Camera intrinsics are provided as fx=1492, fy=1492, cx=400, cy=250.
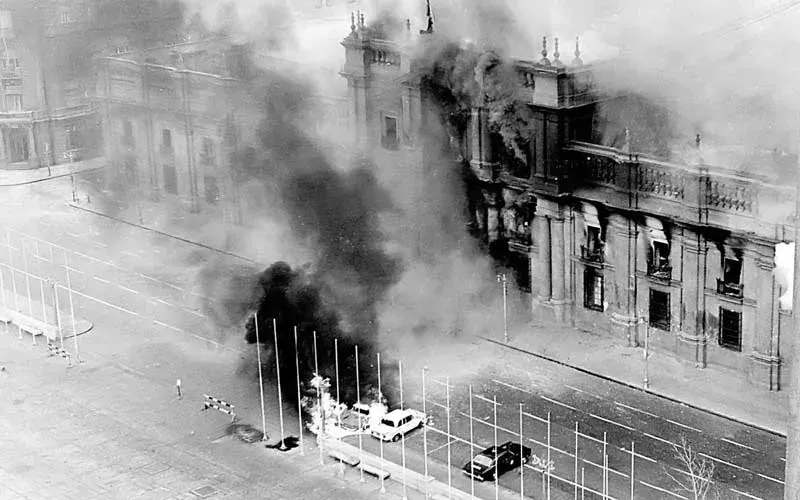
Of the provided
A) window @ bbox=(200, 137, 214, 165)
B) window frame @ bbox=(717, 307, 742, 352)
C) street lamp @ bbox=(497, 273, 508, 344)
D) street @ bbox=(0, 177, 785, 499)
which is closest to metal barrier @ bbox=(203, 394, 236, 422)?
street @ bbox=(0, 177, 785, 499)

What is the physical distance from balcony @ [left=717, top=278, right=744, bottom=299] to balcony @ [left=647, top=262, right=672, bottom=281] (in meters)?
1.69

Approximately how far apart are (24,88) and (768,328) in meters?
36.9

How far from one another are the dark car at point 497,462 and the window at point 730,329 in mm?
7296

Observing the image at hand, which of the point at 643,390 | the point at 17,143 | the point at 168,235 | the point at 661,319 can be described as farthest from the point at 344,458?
the point at 17,143

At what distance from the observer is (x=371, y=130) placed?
4834 centimetres

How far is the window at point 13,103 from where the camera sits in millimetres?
63719

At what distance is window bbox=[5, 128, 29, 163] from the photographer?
63.9 m

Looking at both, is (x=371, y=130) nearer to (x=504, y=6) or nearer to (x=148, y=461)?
(x=504, y=6)

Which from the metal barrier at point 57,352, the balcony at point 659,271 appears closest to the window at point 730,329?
the balcony at point 659,271

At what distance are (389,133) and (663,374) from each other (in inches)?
506

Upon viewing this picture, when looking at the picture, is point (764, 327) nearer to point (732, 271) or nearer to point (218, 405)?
point (732, 271)

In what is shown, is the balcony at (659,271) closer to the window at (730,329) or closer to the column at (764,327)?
the window at (730,329)

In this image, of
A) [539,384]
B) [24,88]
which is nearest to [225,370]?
[539,384]

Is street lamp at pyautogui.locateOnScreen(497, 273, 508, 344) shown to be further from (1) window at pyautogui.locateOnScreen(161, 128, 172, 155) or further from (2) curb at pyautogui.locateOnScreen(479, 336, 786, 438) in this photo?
(1) window at pyautogui.locateOnScreen(161, 128, 172, 155)
